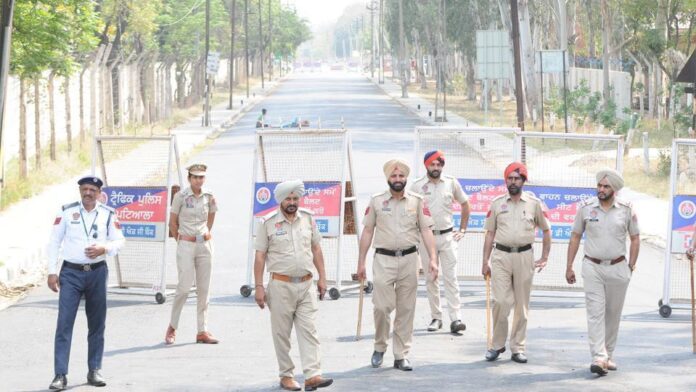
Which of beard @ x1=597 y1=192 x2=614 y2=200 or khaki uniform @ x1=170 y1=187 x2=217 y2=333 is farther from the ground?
beard @ x1=597 y1=192 x2=614 y2=200

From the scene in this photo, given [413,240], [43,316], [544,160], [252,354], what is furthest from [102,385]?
[544,160]

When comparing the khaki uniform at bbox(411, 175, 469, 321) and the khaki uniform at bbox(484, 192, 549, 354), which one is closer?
the khaki uniform at bbox(484, 192, 549, 354)

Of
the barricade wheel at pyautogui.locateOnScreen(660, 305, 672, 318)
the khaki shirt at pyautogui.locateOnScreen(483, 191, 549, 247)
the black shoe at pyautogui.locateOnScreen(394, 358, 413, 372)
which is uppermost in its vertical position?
the khaki shirt at pyautogui.locateOnScreen(483, 191, 549, 247)

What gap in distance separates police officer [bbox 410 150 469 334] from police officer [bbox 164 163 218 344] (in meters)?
2.21

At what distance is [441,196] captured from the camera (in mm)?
14820

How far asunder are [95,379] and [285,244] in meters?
1.96

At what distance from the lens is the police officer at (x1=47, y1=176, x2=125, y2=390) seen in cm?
1180

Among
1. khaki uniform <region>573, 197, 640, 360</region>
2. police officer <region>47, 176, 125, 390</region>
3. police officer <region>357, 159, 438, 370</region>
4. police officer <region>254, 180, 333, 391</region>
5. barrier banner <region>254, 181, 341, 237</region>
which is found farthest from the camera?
barrier banner <region>254, 181, 341, 237</region>

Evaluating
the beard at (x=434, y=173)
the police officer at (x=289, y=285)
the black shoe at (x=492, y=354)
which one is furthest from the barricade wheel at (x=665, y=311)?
the police officer at (x=289, y=285)

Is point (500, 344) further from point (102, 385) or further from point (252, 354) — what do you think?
point (102, 385)

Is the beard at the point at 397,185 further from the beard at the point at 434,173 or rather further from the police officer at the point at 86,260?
the police officer at the point at 86,260

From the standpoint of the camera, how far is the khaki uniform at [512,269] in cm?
1297

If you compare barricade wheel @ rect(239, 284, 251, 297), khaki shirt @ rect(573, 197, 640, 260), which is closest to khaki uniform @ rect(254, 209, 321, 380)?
khaki shirt @ rect(573, 197, 640, 260)

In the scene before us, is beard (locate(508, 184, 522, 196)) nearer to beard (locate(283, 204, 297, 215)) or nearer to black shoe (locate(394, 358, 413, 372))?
black shoe (locate(394, 358, 413, 372))
